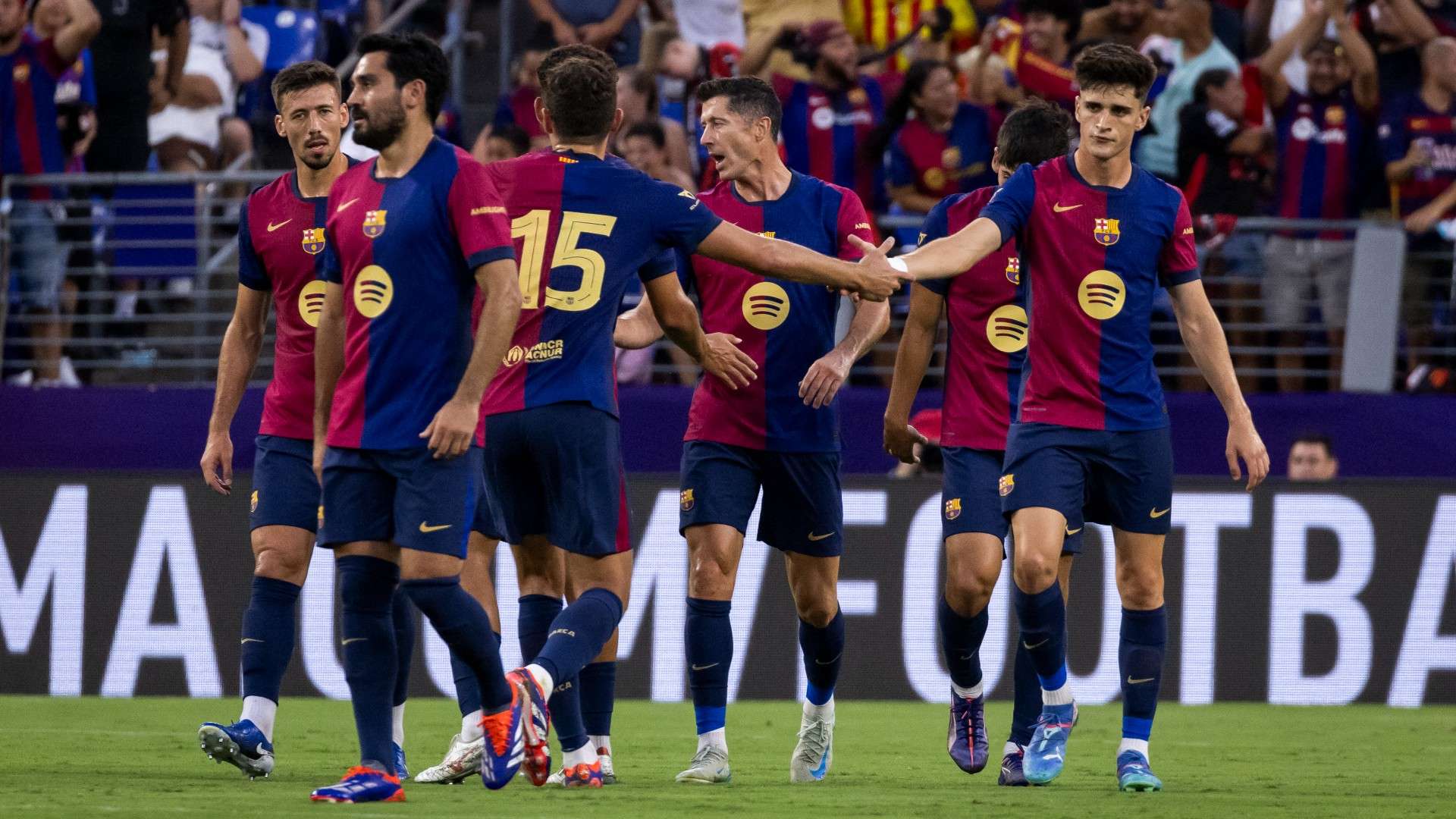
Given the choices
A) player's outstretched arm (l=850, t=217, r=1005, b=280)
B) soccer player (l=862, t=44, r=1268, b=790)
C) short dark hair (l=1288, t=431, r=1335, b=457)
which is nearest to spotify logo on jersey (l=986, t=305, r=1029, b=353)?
soccer player (l=862, t=44, r=1268, b=790)

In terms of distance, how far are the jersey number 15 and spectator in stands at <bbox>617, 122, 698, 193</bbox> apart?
5632mm

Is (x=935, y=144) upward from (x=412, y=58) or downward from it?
downward

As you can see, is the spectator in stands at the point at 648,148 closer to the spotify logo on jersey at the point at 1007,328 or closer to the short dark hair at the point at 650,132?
the short dark hair at the point at 650,132

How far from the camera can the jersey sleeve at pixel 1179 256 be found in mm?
7250

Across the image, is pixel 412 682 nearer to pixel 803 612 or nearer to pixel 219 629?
pixel 219 629

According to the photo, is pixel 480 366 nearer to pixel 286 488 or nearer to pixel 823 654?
pixel 286 488

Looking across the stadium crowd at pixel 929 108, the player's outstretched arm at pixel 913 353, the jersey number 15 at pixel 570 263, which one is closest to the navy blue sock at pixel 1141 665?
the player's outstretched arm at pixel 913 353

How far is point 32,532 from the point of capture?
39.5ft

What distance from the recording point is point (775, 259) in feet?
22.0

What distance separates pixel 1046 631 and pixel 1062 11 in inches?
331

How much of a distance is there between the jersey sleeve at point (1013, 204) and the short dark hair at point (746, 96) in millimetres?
1017

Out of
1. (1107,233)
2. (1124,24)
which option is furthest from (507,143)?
(1124,24)

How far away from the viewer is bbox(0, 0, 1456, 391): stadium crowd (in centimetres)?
1316

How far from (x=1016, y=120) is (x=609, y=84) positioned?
1.95m
